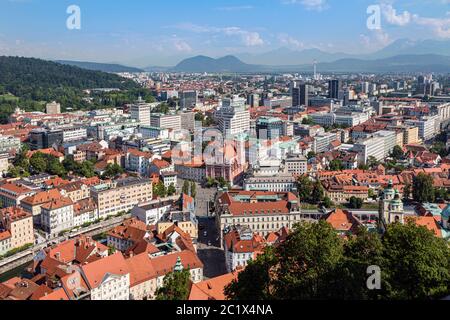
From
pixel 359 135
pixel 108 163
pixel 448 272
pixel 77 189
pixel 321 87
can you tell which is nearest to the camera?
pixel 448 272

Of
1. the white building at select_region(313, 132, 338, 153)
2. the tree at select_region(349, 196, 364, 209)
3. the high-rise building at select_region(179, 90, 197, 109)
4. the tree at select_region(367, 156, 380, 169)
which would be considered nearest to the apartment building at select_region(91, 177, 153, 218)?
the tree at select_region(349, 196, 364, 209)

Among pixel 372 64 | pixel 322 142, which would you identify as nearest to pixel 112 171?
pixel 322 142

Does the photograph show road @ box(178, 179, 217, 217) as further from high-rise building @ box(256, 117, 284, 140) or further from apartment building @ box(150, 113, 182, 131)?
apartment building @ box(150, 113, 182, 131)

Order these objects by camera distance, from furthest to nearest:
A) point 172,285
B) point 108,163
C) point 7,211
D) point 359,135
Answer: point 359,135 < point 108,163 < point 7,211 < point 172,285

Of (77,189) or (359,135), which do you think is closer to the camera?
(77,189)

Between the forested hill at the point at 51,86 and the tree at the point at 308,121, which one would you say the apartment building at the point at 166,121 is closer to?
the tree at the point at 308,121

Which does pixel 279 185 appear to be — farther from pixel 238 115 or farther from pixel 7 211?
pixel 238 115

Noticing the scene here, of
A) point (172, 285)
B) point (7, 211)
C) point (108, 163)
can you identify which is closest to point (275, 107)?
point (108, 163)
